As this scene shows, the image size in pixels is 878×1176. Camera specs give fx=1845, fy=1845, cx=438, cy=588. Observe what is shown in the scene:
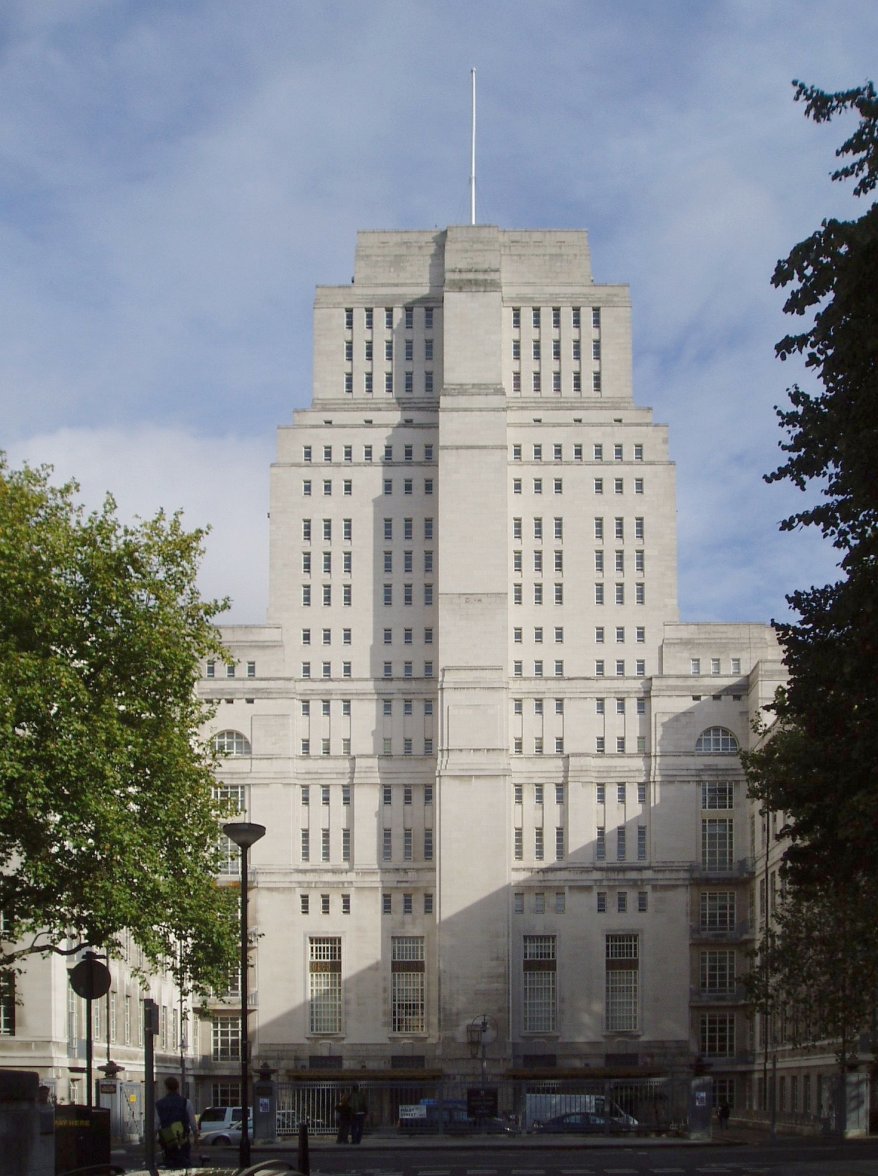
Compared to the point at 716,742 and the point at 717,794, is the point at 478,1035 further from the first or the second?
the point at 716,742

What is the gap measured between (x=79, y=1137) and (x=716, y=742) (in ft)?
288

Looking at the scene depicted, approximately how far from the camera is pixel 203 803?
169 feet

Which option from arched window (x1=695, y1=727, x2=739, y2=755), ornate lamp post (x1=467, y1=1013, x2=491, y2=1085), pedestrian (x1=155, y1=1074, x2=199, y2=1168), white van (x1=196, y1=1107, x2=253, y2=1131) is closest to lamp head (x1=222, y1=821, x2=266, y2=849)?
pedestrian (x1=155, y1=1074, x2=199, y2=1168)

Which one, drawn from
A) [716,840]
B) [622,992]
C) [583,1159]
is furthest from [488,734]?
[583,1159]

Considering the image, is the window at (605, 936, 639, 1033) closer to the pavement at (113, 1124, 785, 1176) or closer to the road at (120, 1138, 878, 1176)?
the pavement at (113, 1124, 785, 1176)

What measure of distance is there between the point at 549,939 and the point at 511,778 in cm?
999

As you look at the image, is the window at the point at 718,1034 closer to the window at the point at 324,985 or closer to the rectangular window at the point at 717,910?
the rectangular window at the point at 717,910

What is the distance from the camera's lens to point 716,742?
113625mm

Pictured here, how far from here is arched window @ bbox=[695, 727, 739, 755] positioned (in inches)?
4459

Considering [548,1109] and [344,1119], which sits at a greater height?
[344,1119]

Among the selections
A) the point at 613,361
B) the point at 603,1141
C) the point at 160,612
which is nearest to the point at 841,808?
the point at 160,612

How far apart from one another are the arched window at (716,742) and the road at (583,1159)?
155ft

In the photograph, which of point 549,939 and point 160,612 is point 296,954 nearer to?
point 549,939

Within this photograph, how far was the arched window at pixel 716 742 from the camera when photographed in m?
113
